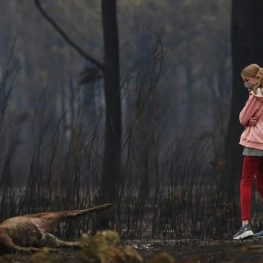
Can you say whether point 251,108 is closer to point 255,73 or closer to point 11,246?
point 255,73

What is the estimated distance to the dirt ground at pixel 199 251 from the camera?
5.95 meters

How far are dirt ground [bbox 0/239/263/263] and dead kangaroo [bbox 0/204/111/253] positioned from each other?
0.12 metres

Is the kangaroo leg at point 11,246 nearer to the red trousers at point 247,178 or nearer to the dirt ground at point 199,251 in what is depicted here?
the dirt ground at point 199,251

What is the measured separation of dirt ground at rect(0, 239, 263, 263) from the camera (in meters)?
5.95

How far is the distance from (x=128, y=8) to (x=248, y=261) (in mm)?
31241

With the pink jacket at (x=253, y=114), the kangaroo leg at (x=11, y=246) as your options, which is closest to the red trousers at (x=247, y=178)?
the pink jacket at (x=253, y=114)

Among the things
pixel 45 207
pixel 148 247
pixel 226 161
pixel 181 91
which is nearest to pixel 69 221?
pixel 45 207

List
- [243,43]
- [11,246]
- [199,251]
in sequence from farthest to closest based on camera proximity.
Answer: [243,43], [199,251], [11,246]

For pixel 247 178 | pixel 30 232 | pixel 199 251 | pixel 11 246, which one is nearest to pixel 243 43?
pixel 247 178

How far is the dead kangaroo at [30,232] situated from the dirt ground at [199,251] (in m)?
0.12

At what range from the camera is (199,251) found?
6500 millimetres

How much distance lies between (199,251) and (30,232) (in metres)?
1.07

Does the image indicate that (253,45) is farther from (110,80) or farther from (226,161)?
(226,161)

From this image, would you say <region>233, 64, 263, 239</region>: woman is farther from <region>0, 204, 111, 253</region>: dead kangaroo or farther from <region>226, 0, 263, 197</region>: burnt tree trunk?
<region>226, 0, 263, 197</region>: burnt tree trunk
